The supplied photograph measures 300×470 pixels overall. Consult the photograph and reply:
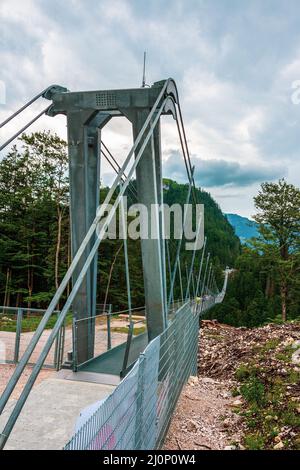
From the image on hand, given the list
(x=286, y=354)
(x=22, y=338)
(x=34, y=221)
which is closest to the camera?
(x=22, y=338)

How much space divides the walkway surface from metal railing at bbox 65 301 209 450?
0.88m

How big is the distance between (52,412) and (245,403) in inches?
121

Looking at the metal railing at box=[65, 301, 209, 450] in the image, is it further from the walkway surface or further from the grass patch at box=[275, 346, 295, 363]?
the grass patch at box=[275, 346, 295, 363]

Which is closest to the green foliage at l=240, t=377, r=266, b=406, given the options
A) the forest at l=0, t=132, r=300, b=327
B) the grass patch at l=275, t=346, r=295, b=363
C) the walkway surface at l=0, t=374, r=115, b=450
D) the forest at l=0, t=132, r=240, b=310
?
the grass patch at l=275, t=346, r=295, b=363

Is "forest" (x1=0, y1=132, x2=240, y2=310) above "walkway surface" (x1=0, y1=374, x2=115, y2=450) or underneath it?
above

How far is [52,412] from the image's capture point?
3.87 m

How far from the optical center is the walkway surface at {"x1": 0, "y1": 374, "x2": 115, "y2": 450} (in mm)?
3227

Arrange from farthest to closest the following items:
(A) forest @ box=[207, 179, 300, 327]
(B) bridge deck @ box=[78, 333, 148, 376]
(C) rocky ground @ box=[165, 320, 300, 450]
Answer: (A) forest @ box=[207, 179, 300, 327] → (B) bridge deck @ box=[78, 333, 148, 376] → (C) rocky ground @ box=[165, 320, 300, 450]

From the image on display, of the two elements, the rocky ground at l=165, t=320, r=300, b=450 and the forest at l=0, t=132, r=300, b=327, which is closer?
the rocky ground at l=165, t=320, r=300, b=450

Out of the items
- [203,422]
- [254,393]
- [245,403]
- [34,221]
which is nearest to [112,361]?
[203,422]

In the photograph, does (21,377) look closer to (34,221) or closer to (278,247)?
(278,247)

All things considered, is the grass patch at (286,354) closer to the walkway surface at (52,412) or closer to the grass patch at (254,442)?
the grass patch at (254,442)

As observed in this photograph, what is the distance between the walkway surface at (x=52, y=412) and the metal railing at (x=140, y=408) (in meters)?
0.88

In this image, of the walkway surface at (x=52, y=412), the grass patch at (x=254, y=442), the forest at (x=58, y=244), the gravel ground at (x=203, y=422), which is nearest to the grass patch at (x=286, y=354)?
the gravel ground at (x=203, y=422)
